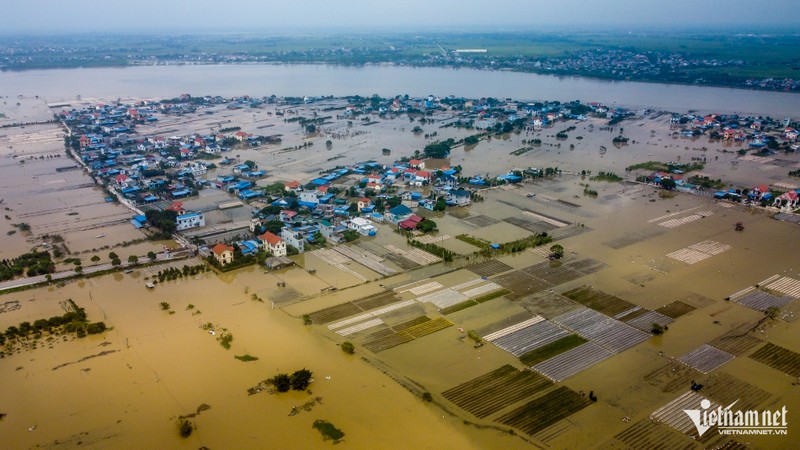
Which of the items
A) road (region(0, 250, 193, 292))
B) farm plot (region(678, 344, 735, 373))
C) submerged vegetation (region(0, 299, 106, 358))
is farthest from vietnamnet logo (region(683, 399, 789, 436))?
road (region(0, 250, 193, 292))

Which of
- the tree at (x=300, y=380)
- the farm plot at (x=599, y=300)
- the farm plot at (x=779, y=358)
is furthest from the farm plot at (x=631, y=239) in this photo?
the tree at (x=300, y=380)

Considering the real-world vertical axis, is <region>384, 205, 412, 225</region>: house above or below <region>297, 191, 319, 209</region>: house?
below

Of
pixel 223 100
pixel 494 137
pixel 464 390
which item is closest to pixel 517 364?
pixel 464 390

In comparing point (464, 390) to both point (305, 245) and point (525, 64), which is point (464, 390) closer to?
point (305, 245)

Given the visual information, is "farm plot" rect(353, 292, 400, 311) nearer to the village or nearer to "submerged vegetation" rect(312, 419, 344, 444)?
the village

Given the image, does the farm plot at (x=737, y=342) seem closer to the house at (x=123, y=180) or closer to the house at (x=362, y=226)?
the house at (x=362, y=226)

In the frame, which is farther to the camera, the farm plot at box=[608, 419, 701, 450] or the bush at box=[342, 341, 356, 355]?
the bush at box=[342, 341, 356, 355]
